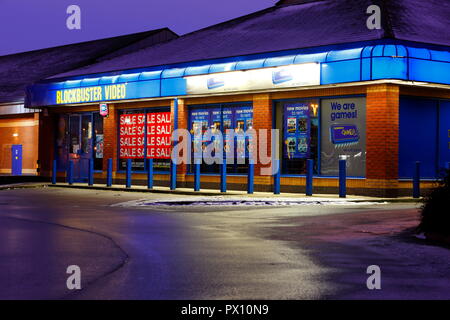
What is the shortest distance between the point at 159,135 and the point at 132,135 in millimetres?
1856

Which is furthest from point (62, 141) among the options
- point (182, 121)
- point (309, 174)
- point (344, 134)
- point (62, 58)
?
point (309, 174)

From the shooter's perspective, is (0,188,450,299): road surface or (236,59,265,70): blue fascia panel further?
(236,59,265,70): blue fascia panel

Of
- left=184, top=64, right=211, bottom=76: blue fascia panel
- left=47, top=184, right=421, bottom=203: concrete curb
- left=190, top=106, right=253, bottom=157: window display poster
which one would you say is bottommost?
left=47, top=184, right=421, bottom=203: concrete curb

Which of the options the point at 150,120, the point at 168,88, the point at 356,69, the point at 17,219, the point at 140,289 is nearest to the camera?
the point at 140,289

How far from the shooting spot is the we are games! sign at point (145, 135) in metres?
32.2

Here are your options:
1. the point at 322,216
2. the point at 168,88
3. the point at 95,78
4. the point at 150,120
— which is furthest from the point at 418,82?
the point at 95,78

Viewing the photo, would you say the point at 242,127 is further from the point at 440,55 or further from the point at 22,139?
the point at 22,139

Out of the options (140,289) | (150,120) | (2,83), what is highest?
(2,83)

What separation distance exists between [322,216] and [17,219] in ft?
22.2

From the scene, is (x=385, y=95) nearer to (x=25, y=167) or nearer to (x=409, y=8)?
(x=409, y=8)

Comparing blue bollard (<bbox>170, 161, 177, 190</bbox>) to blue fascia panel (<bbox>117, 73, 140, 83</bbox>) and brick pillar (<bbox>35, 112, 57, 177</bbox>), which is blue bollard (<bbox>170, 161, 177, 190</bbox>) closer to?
blue fascia panel (<bbox>117, 73, 140, 83</bbox>)

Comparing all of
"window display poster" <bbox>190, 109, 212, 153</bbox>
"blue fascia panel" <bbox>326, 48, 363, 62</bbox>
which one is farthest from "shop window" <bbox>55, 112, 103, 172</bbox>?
"blue fascia panel" <bbox>326, 48, 363, 62</bbox>

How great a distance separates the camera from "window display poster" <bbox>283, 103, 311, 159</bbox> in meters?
27.1

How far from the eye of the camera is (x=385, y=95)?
78.9ft
